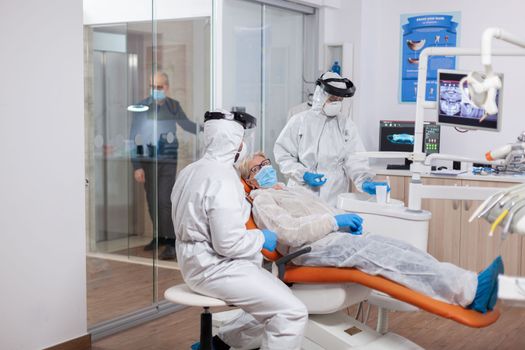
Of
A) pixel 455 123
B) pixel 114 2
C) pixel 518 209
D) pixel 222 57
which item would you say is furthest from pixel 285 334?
pixel 222 57

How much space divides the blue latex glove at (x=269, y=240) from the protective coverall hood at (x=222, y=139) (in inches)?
13.7

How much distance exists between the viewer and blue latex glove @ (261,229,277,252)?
3025 millimetres

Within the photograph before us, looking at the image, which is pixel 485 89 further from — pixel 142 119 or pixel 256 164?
pixel 142 119

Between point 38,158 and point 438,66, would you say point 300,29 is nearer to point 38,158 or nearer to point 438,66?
point 438,66

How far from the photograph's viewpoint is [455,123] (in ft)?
11.5

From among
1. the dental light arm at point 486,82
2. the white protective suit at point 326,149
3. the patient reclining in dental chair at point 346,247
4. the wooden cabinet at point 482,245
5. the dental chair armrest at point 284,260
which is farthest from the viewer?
the wooden cabinet at point 482,245

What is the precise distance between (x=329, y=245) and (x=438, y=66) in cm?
309

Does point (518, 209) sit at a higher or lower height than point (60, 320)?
higher

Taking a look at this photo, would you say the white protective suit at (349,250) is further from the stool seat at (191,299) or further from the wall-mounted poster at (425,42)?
the wall-mounted poster at (425,42)

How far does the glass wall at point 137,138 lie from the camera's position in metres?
4.06

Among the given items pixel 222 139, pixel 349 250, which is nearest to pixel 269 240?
pixel 349 250

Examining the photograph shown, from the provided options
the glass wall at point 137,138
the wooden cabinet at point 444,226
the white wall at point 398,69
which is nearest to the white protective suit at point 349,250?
the glass wall at point 137,138

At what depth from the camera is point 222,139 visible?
9.90 feet

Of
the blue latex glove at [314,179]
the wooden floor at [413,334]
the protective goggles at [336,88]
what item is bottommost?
the wooden floor at [413,334]
